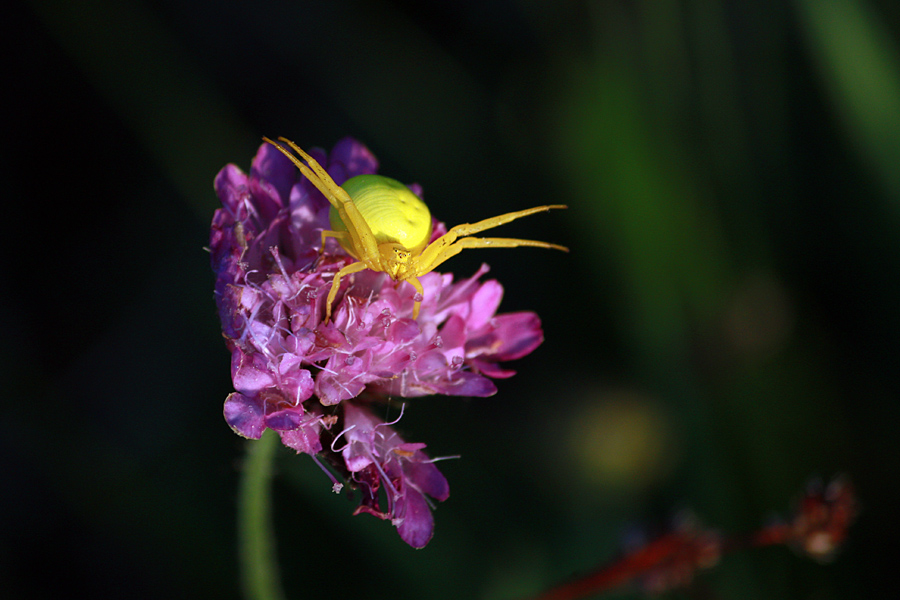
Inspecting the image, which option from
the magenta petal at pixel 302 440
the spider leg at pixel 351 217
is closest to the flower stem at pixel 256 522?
the magenta petal at pixel 302 440

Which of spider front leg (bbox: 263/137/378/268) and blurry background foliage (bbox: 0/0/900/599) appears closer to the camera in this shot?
spider front leg (bbox: 263/137/378/268)

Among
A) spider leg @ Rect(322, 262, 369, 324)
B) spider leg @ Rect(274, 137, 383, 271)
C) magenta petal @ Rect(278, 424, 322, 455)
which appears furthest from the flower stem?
spider leg @ Rect(274, 137, 383, 271)

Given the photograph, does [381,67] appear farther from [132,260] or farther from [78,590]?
[78,590]

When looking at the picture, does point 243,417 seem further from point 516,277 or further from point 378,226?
point 516,277

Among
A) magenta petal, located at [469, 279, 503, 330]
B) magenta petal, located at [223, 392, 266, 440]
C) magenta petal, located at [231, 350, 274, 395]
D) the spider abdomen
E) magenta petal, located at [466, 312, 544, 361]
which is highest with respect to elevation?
the spider abdomen

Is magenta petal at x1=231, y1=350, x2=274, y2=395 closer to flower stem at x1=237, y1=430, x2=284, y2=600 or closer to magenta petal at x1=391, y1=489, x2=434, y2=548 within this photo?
flower stem at x1=237, y1=430, x2=284, y2=600

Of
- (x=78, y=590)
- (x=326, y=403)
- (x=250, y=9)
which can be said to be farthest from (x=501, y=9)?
(x=78, y=590)

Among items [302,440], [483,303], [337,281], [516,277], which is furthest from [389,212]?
[516,277]
